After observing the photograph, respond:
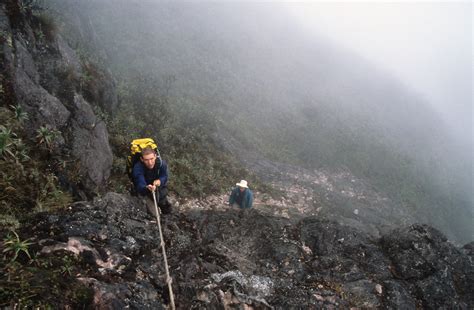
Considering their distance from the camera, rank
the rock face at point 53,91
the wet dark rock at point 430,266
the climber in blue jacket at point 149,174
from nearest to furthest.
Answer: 1. the wet dark rock at point 430,266
2. the climber in blue jacket at point 149,174
3. the rock face at point 53,91

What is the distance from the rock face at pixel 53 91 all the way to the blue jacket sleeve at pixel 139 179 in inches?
144

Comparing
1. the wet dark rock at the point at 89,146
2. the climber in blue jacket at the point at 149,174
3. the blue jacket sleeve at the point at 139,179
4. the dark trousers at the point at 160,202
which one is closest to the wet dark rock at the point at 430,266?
the dark trousers at the point at 160,202

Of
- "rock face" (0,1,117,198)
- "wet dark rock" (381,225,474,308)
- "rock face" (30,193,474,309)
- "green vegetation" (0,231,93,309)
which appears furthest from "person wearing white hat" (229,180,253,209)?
"green vegetation" (0,231,93,309)

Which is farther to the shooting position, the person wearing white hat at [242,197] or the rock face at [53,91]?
the person wearing white hat at [242,197]

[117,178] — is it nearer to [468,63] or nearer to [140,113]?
[140,113]

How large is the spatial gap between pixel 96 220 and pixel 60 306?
169 centimetres

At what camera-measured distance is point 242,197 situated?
30.6 ft

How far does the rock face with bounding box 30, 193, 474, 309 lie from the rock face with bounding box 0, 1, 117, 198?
4328 mm

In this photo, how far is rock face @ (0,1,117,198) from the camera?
8086mm

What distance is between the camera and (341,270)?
5.75 m

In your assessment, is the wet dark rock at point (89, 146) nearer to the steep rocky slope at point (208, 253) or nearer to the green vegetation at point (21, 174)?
the steep rocky slope at point (208, 253)

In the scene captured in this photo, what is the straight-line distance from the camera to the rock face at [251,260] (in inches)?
163

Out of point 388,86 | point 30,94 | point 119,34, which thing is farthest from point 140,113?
point 388,86

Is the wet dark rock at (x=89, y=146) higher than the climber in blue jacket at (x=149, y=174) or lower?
lower
